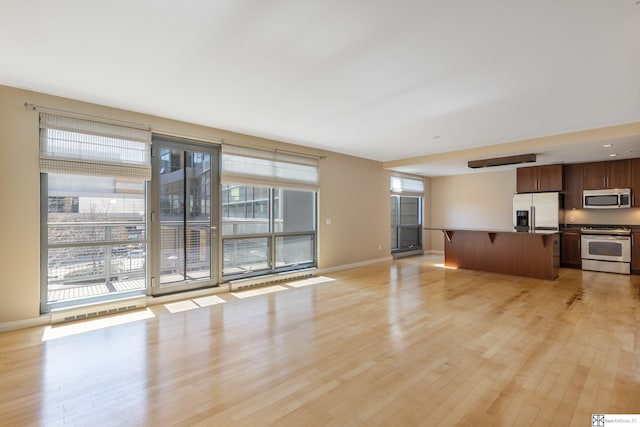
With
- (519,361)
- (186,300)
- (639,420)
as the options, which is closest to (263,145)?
(186,300)

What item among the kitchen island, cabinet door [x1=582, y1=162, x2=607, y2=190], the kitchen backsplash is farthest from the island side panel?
cabinet door [x1=582, y1=162, x2=607, y2=190]

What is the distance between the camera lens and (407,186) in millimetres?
8766

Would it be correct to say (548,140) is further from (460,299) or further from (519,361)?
(519,361)

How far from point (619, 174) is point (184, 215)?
8.55 m

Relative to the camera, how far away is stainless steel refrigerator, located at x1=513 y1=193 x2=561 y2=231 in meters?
6.86

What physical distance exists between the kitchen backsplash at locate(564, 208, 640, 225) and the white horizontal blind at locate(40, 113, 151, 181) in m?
8.78

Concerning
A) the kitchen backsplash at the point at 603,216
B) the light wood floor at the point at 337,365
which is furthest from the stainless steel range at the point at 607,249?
the light wood floor at the point at 337,365

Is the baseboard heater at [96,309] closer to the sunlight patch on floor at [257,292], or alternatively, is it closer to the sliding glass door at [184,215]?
the sliding glass door at [184,215]

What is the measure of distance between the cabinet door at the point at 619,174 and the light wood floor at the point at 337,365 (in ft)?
11.4

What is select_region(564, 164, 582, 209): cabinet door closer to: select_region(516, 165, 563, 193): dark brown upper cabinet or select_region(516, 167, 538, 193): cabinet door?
select_region(516, 165, 563, 193): dark brown upper cabinet

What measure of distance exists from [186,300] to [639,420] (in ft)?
15.2

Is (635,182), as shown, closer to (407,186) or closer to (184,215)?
(407,186)

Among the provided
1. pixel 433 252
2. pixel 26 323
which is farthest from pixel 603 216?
pixel 26 323

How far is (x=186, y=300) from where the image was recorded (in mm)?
4418
